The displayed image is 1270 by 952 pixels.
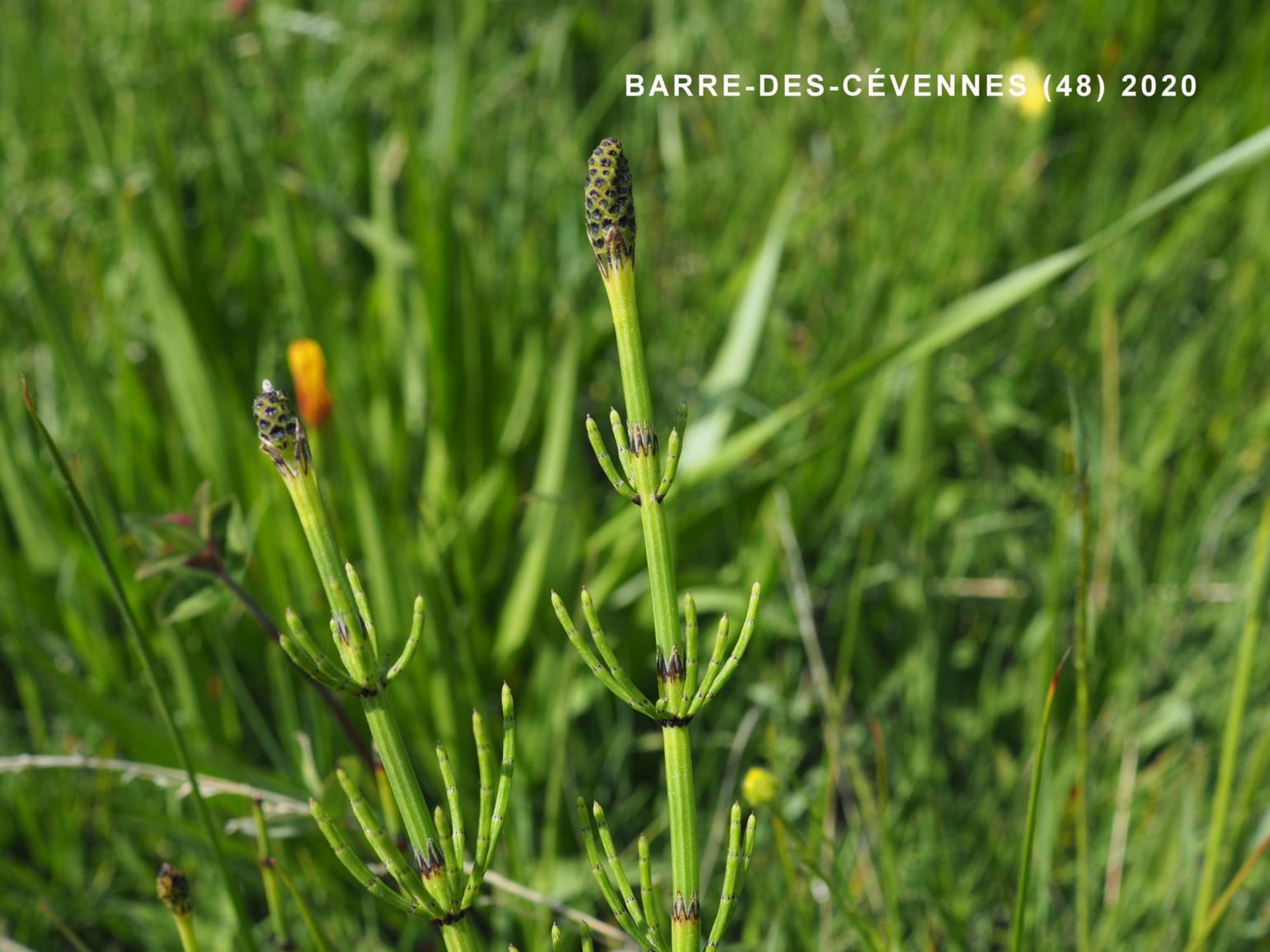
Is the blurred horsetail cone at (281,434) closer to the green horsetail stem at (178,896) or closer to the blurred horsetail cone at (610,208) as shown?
the blurred horsetail cone at (610,208)

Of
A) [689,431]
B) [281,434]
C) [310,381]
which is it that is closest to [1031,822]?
[281,434]

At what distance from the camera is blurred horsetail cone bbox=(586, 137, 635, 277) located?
1.90ft

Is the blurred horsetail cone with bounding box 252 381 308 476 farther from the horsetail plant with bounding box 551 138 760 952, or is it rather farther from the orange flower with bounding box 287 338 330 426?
the orange flower with bounding box 287 338 330 426

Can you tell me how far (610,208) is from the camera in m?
0.58

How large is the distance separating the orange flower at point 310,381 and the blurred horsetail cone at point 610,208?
0.87 m

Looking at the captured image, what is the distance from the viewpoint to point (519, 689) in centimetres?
175

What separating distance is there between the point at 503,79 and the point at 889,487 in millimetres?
1557

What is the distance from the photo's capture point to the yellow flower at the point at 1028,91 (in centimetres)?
253

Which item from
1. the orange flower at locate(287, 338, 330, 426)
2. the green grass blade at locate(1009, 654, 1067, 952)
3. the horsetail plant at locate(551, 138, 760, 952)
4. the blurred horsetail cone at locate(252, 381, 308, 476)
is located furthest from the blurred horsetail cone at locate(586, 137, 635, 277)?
the orange flower at locate(287, 338, 330, 426)

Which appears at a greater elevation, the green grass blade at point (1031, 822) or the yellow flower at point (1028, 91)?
the yellow flower at point (1028, 91)

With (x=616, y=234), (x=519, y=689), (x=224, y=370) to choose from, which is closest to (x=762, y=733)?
(x=519, y=689)

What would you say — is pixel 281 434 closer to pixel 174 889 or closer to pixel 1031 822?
pixel 174 889

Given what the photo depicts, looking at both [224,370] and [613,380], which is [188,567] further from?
[613,380]

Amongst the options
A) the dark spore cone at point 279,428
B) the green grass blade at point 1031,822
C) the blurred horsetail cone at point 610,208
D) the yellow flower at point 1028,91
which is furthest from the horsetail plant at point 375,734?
the yellow flower at point 1028,91
